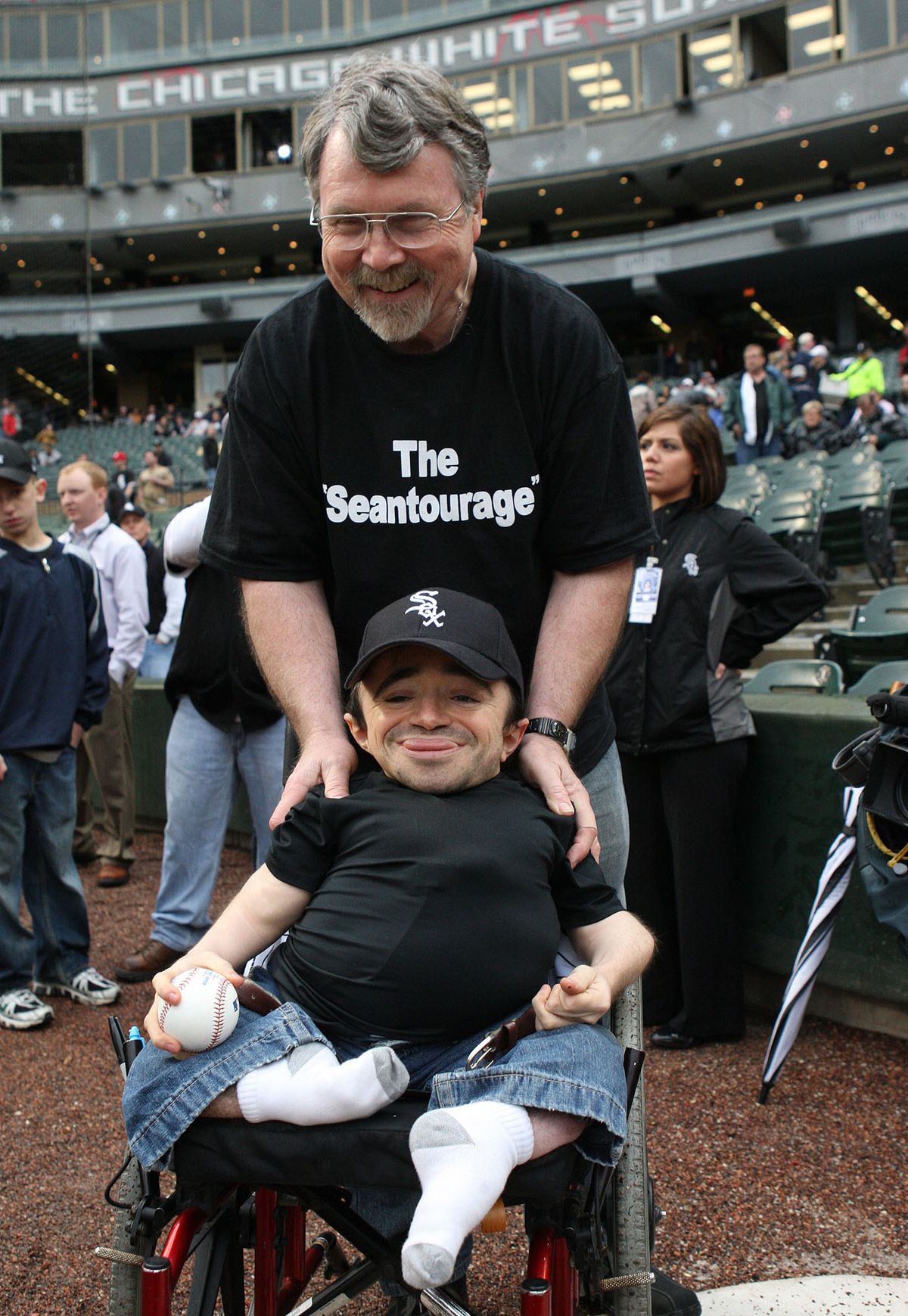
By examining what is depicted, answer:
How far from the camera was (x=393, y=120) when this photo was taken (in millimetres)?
Answer: 1924

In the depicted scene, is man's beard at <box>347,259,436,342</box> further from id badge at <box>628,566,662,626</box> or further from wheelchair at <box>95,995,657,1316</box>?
id badge at <box>628,566,662,626</box>

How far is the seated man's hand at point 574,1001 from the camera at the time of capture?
1.74 meters

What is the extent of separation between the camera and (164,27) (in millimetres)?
44750

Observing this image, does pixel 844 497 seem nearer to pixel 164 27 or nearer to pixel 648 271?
pixel 648 271

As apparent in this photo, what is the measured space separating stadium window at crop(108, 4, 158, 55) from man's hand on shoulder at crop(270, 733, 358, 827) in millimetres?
49713

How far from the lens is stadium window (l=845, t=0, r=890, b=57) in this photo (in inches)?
1326

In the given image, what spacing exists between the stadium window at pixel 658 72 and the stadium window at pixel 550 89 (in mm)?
2732

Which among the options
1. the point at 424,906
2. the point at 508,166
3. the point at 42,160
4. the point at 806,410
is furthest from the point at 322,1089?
the point at 42,160

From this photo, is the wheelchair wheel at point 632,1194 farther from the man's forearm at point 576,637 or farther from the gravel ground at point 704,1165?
the gravel ground at point 704,1165

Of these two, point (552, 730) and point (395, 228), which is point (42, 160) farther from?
point (552, 730)

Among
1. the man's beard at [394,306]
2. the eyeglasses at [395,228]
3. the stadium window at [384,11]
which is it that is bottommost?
the man's beard at [394,306]

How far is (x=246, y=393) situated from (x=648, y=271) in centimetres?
3732

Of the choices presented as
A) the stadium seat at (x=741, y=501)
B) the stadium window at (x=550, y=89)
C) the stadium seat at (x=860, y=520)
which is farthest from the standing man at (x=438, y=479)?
the stadium window at (x=550, y=89)

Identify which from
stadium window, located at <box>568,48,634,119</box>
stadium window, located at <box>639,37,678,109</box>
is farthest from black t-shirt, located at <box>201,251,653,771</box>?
stadium window, located at <box>568,48,634,119</box>
